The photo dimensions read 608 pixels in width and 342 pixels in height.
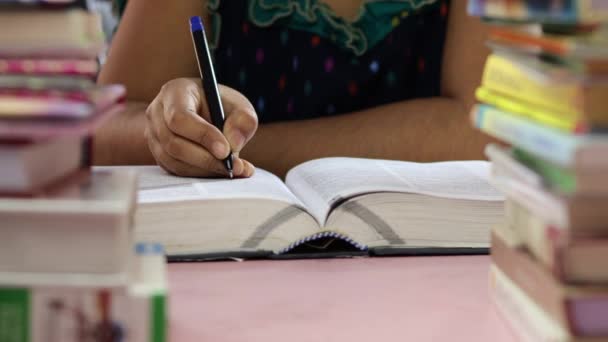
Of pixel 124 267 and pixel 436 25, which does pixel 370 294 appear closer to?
pixel 124 267

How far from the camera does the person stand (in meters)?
1.51

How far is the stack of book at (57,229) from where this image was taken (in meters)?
0.48

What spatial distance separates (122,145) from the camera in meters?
1.43

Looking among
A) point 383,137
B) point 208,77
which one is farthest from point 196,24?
point 383,137

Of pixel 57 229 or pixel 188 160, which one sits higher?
pixel 57 229

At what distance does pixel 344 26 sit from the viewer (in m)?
1.59

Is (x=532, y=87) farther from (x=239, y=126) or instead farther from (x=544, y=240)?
(x=239, y=126)

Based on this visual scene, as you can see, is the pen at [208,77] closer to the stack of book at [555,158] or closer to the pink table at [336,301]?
the pink table at [336,301]

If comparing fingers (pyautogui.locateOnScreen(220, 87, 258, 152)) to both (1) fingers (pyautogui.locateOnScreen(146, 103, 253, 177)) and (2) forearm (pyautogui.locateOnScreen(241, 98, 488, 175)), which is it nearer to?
(1) fingers (pyautogui.locateOnScreen(146, 103, 253, 177))

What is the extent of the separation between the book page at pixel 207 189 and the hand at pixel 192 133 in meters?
0.02

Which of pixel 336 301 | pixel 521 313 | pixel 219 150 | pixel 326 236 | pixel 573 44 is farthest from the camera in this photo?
pixel 219 150

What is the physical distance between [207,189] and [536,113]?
1.46 feet

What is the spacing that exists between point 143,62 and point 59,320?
1.15 m

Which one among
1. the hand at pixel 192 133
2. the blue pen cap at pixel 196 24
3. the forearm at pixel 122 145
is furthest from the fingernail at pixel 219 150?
the forearm at pixel 122 145
